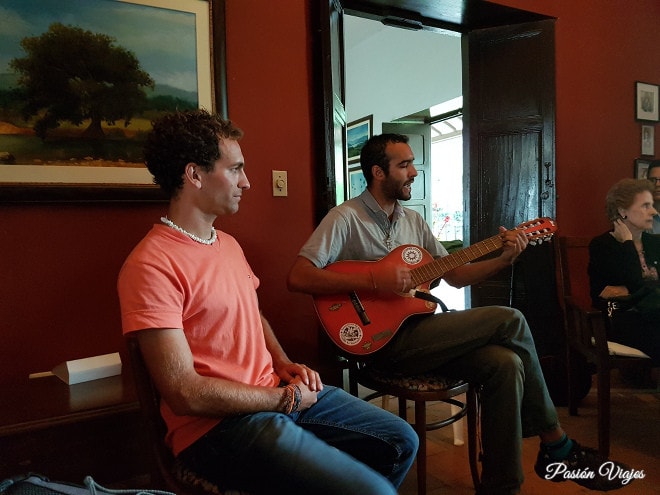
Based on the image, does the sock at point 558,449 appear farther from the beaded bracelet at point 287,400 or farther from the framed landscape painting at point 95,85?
the framed landscape painting at point 95,85

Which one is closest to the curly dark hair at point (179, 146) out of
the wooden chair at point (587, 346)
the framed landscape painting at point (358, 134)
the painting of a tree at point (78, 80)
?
the painting of a tree at point (78, 80)

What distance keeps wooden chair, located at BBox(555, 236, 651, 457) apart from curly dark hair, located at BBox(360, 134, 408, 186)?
93 cm

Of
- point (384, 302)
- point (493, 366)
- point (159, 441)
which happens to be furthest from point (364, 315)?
point (159, 441)

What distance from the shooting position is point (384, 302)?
1605mm

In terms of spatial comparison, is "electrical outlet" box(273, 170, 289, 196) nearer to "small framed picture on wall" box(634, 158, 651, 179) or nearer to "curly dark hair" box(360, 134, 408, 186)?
"curly dark hair" box(360, 134, 408, 186)

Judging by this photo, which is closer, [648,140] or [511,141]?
[511,141]

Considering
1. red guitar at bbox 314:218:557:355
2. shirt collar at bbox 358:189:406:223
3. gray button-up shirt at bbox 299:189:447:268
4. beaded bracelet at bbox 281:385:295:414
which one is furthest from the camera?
shirt collar at bbox 358:189:406:223

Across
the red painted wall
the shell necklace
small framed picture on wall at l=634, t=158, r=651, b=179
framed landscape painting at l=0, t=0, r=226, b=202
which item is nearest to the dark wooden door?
the red painted wall

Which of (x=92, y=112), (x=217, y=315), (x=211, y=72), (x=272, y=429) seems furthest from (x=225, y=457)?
(x=211, y=72)

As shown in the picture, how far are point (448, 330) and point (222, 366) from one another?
785 millimetres

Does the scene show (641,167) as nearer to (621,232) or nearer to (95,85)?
(621,232)

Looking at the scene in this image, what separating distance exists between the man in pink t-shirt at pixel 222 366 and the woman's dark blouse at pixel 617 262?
4.76 feet

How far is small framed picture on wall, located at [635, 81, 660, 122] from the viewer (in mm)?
3105

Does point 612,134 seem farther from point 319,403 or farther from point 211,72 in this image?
point 319,403
